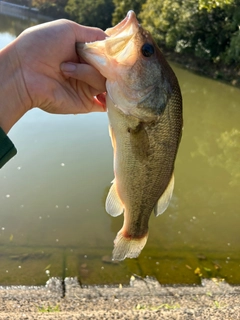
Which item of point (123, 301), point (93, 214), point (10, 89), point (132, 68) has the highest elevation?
point (132, 68)

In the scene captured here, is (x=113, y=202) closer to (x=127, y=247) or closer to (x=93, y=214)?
(x=127, y=247)

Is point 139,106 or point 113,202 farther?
point 113,202

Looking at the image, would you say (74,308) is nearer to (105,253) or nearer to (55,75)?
(105,253)

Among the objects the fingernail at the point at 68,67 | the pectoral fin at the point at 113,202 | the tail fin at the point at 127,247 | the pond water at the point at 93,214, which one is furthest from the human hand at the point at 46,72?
the pond water at the point at 93,214

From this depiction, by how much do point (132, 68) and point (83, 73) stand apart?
271 millimetres

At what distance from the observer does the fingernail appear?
2.05 meters

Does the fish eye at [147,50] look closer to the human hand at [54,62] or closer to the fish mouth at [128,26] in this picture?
the fish mouth at [128,26]

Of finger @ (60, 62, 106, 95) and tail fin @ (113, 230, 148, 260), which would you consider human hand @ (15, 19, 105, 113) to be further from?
tail fin @ (113, 230, 148, 260)

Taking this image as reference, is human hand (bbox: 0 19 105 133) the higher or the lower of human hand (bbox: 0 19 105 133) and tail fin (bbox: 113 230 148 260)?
the higher

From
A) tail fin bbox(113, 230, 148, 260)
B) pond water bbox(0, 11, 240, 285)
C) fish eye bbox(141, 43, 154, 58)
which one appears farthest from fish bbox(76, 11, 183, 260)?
pond water bbox(0, 11, 240, 285)

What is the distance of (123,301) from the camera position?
4309mm

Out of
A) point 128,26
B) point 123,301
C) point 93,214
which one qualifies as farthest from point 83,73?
point 93,214

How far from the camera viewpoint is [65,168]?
26.3 feet

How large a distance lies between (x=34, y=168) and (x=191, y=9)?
669 inches
